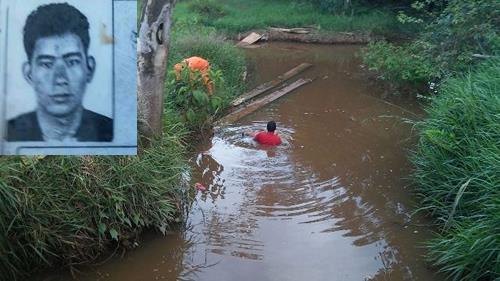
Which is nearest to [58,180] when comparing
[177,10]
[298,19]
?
[298,19]

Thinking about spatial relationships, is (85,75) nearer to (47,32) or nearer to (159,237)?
(47,32)

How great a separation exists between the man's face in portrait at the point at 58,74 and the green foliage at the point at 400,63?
6.88 m

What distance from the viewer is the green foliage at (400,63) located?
937cm

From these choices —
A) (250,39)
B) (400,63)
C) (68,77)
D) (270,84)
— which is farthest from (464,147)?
(250,39)

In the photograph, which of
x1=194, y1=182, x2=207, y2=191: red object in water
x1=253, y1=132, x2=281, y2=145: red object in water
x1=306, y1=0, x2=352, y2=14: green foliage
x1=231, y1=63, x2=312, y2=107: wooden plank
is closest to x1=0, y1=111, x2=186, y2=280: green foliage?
x1=194, y1=182, x2=207, y2=191: red object in water

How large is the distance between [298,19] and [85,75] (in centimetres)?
1630

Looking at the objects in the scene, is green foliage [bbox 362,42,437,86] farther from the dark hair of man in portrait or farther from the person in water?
the dark hair of man in portrait

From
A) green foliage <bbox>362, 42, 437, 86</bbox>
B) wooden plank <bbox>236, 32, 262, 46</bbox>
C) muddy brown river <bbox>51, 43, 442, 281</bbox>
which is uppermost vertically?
green foliage <bbox>362, 42, 437, 86</bbox>

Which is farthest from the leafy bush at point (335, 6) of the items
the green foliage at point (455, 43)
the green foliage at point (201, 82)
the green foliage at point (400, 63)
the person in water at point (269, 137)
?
the person in water at point (269, 137)

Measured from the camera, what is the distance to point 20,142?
9.14 feet

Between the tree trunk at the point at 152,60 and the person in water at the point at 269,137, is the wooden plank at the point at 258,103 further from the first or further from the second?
the tree trunk at the point at 152,60

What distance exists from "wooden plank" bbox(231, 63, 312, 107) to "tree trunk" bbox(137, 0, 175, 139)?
4108mm

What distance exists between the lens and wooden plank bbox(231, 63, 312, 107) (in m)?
9.54

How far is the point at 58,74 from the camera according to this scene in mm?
2754
